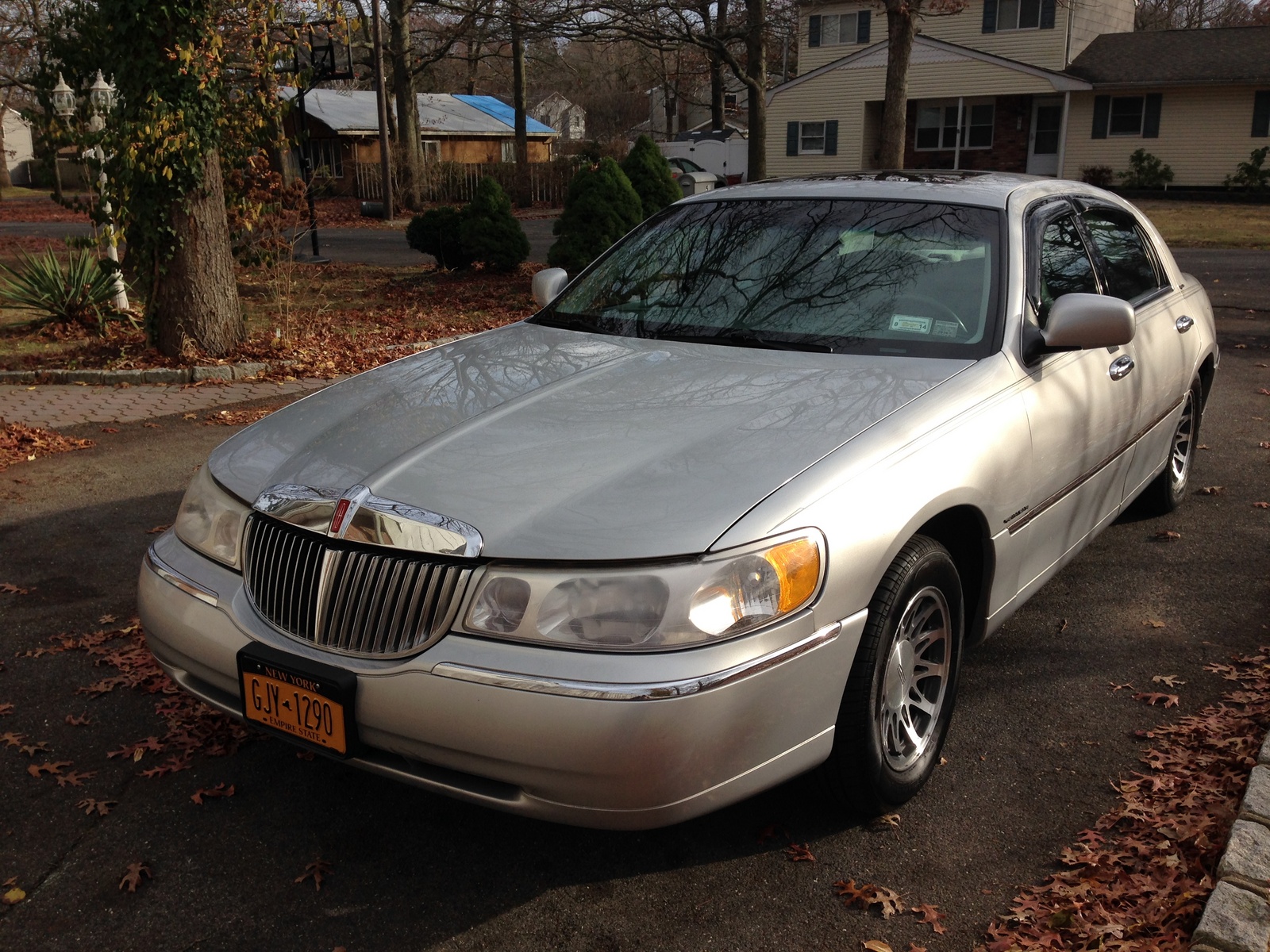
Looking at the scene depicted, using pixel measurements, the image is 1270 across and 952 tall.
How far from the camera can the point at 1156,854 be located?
296 cm

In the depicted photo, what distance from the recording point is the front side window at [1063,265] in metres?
4.02

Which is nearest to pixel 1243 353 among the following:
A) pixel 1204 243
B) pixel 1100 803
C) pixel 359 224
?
pixel 1100 803

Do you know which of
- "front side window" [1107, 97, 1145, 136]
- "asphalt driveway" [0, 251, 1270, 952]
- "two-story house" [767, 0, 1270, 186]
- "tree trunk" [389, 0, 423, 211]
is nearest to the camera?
"asphalt driveway" [0, 251, 1270, 952]

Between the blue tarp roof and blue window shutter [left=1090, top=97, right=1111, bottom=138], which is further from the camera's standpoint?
the blue tarp roof

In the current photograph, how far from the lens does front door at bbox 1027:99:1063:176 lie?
36656mm

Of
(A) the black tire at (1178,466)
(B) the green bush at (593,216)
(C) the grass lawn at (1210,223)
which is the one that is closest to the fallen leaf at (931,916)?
(A) the black tire at (1178,466)

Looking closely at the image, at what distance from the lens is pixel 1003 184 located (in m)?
4.36

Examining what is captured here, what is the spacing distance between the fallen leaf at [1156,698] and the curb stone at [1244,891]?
763mm

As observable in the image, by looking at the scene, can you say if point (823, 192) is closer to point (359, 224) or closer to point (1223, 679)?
point (1223, 679)

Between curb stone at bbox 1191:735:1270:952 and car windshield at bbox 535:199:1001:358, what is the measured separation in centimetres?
154

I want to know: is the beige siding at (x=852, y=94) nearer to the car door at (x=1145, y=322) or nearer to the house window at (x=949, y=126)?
the house window at (x=949, y=126)

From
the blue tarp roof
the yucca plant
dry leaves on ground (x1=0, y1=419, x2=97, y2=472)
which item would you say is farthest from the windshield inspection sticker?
the blue tarp roof

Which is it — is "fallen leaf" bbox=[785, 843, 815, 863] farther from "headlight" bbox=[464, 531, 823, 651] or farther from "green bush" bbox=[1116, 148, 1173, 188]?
"green bush" bbox=[1116, 148, 1173, 188]

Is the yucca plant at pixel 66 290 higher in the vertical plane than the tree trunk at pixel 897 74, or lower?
lower
